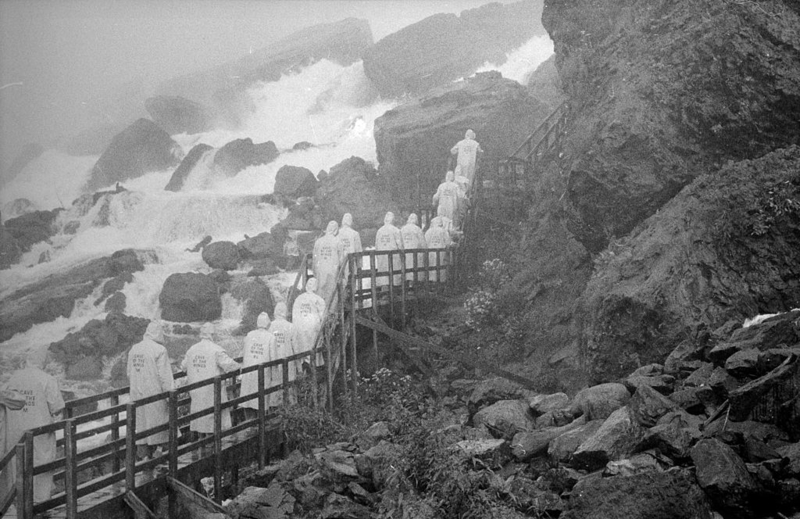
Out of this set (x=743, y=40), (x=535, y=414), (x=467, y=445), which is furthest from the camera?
(x=743, y=40)

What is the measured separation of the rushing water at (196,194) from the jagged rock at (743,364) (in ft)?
61.4

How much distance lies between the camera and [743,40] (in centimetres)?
1111

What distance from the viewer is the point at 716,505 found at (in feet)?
18.1

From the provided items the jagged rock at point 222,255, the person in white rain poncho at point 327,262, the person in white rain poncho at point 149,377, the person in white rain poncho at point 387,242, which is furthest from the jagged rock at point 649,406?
the jagged rock at point 222,255

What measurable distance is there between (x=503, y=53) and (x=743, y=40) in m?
36.3

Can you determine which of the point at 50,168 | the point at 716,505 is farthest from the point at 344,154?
the point at 716,505

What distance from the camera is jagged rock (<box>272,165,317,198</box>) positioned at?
108 feet

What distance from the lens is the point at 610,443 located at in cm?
631

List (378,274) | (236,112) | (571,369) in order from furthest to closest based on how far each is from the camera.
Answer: (236,112) → (378,274) → (571,369)

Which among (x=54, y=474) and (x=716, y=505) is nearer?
(x=716, y=505)

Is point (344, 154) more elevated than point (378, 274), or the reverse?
point (344, 154)

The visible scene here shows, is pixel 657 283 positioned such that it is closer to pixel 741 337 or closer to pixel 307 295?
pixel 741 337

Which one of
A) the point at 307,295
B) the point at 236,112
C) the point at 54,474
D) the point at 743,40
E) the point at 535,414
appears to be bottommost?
the point at 54,474

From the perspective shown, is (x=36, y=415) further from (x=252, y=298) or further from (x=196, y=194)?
(x=196, y=194)
